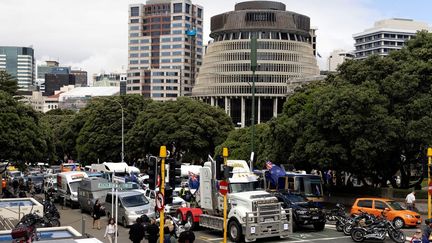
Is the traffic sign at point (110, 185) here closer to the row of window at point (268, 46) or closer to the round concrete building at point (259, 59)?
the round concrete building at point (259, 59)

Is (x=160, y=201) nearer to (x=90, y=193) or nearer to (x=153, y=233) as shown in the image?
(x=153, y=233)

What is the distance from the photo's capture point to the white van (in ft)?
132

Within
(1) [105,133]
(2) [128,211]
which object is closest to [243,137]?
(1) [105,133]

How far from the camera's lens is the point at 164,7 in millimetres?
197000

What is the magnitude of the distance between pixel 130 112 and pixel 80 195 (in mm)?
44712

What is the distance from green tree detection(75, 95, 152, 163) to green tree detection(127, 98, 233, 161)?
373 cm

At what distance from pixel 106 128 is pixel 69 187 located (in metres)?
39.2

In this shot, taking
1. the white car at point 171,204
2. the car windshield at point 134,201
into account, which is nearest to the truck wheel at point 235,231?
the white car at point 171,204

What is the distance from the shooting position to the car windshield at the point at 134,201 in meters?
→ 31.1

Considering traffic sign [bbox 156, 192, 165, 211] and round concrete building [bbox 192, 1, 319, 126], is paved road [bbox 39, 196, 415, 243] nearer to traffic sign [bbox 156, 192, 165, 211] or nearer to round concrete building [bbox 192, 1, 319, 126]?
traffic sign [bbox 156, 192, 165, 211]

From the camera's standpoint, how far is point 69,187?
4088cm

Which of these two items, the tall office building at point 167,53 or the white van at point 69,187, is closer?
the white van at point 69,187

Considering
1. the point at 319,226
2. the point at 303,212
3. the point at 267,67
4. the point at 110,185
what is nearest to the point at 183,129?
the point at 110,185

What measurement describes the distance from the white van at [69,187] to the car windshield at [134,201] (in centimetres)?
959
